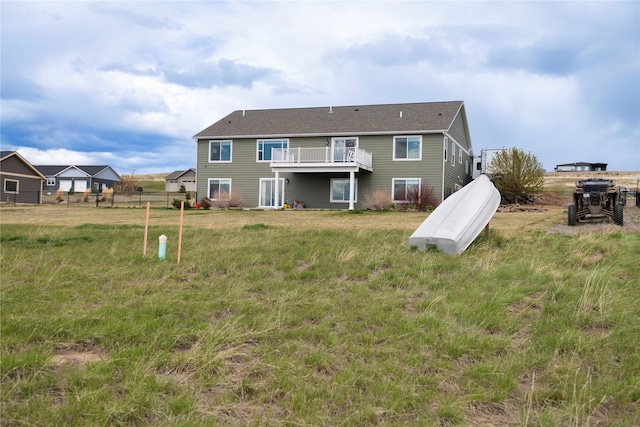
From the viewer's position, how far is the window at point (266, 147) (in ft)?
109

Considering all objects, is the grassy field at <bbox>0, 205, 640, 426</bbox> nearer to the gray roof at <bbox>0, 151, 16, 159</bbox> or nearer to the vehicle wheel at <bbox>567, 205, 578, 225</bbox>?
the vehicle wheel at <bbox>567, 205, 578, 225</bbox>

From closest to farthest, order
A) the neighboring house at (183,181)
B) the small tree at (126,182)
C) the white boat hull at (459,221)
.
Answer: the white boat hull at (459,221) < the small tree at (126,182) < the neighboring house at (183,181)

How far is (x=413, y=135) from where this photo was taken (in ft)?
101

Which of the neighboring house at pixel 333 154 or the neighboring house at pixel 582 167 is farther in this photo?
the neighboring house at pixel 582 167

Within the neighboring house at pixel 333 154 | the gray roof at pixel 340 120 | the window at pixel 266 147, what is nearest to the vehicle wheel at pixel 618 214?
the neighboring house at pixel 333 154

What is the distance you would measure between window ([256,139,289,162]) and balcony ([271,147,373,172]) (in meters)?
1.71

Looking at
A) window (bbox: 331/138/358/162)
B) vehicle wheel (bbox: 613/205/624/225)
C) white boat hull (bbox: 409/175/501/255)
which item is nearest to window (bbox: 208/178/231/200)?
window (bbox: 331/138/358/162)

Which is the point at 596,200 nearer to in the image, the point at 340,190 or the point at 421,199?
the point at 421,199

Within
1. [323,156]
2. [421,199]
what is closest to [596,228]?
[421,199]

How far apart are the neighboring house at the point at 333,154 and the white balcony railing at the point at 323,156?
0.06m

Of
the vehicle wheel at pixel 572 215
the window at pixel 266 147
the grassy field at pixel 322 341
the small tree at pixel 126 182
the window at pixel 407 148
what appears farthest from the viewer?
the small tree at pixel 126 182

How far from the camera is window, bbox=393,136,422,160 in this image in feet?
101

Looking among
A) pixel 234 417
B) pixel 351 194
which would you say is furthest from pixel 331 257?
pixel 351 194

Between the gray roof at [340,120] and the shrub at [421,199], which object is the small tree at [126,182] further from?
the shrub at [421,199]
